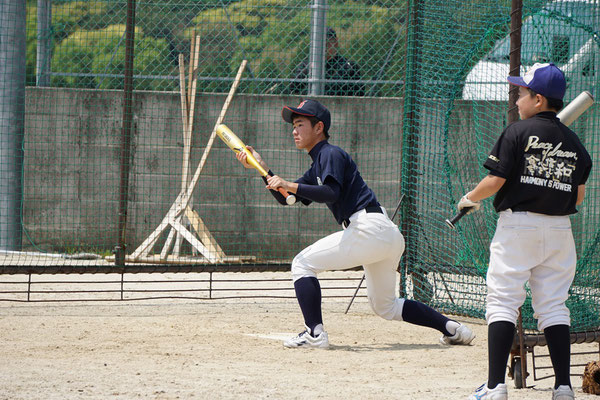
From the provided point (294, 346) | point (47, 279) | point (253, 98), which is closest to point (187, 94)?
point (253, 98)

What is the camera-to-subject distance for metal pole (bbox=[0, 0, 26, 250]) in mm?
9438

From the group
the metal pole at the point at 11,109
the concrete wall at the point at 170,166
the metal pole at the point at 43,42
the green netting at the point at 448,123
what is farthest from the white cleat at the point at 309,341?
the metal pole at the point at 43,42

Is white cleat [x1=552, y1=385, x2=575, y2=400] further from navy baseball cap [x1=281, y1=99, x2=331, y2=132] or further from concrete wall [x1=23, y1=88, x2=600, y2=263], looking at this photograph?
concrete wall [x1=23, y1=88, x2=600, y2=263]

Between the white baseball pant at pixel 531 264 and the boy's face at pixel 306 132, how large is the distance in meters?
1.92

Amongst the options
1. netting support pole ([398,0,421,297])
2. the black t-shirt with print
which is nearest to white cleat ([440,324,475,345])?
netting support pole ([398,0,421,297])

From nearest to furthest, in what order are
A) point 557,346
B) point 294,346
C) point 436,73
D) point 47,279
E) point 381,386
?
point 557,346
point 381,386
point 294,346
point 436,73
point 47,279

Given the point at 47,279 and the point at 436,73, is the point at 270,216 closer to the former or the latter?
the point at 47,279

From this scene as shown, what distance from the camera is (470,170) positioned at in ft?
28.8

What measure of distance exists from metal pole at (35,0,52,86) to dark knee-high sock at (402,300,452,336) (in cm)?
616

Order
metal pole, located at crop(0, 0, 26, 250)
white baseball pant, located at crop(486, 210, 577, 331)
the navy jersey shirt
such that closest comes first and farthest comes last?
white baseball pant, located at crop(486, 210, 577, 331) → the navy jersey shirt → metal pole, located at crop(0, 0, 26, 250)

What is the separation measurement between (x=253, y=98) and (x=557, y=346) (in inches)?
259

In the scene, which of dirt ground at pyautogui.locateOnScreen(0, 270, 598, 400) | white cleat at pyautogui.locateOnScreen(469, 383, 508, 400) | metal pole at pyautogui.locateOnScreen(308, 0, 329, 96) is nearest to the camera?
white cleat at pyautogui.locateOnScreen(469, 383, 508, 400)

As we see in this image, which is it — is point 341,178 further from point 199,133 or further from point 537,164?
point 199,133

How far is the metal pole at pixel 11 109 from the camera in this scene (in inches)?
372
